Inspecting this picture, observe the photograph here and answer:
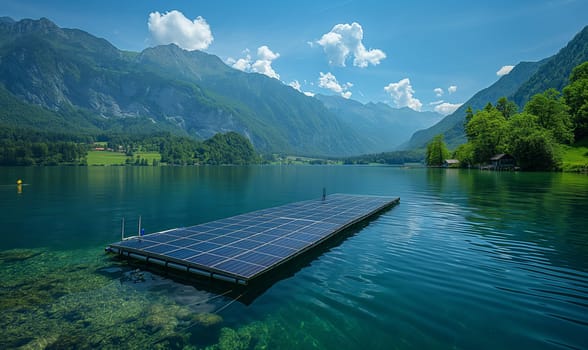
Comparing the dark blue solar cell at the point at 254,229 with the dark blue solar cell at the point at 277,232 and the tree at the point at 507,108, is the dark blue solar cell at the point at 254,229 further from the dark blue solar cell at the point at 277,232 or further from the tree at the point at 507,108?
the tree at the point at 507,108

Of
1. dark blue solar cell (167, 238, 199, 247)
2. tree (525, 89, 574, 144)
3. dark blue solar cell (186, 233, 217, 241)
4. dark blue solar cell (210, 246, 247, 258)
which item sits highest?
tree (525, 89, 574, 144)

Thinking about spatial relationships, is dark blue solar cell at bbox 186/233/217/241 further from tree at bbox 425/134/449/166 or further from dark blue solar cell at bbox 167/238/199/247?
tree at bbox 425/134/449/166

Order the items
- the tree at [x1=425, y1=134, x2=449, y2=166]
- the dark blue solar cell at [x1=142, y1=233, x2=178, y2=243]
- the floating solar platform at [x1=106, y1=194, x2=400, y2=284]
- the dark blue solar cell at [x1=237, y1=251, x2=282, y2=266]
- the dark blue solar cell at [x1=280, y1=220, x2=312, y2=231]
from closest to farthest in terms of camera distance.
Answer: the floating solar platform at [x1=106, y1=194, x2=400, y2=284] → the dark blue solar cell at [x1=237, y1=251, x2=282, y2=266] → the dark blue solar cell at [x1=142, y1=233, x2=178, y2=243] → the dark blue solar cell at [x1=280, y1=220, x2=312, y2=231] → the tree at [x1=425, y1=134, x2=449, y2=166]

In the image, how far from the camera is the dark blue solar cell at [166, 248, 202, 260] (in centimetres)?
1552

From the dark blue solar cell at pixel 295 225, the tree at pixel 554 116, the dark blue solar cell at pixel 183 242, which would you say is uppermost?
the tree at pixel 554 116

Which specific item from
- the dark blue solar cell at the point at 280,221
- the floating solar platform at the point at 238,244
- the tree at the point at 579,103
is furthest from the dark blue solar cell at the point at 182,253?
the tree at the point at 579,103

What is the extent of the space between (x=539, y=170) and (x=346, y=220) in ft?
374

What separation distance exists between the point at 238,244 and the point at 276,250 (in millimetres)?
2694

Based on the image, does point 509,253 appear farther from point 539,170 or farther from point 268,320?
point 539,170

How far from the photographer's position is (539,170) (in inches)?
4072

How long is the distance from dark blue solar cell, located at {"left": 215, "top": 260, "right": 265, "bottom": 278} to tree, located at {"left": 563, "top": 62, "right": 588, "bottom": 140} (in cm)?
14166

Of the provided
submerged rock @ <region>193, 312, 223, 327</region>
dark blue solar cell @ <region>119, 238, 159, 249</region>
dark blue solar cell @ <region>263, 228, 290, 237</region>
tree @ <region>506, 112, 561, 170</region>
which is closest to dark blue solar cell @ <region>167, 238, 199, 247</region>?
dark blue solar cell @ <region>119, 238, 159, 249</region>

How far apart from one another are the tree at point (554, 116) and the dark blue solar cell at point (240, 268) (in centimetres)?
13416

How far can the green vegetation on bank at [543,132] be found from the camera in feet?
320
